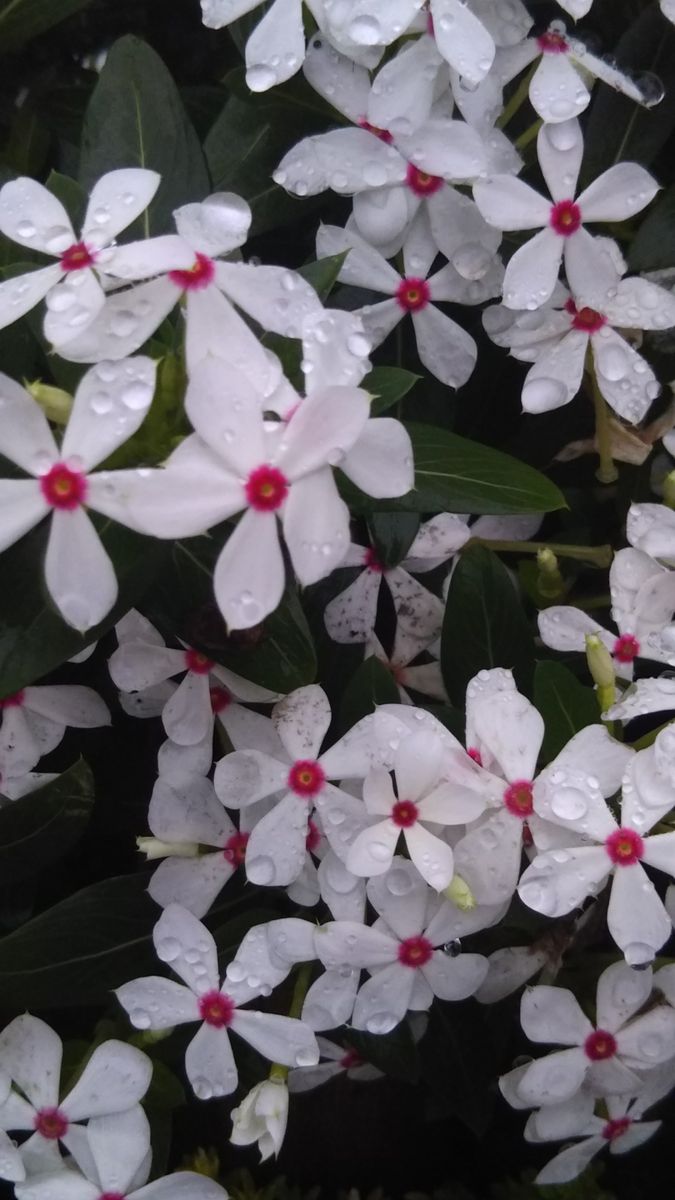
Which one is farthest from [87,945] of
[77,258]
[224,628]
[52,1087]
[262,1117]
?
[77,258]

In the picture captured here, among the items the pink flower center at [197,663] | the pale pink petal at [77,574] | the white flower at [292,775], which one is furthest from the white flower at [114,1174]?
the pale pink petal at [77,574]

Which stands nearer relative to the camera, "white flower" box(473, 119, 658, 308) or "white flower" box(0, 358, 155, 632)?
"white flower" box(0, 358, 155, 632)

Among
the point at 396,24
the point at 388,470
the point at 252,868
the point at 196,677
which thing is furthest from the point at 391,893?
the point at 396,24

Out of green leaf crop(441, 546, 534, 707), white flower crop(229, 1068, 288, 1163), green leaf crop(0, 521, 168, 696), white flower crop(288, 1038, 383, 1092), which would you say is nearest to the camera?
green leaf crop(0, 521, 168, 696)

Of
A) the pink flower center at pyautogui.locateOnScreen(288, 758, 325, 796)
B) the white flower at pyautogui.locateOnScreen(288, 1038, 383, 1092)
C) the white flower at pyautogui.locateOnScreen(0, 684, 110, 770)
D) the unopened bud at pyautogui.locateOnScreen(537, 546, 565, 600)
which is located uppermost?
the unopened bud at pyautogui.locateOnScreen(537, 546, 565, 600)

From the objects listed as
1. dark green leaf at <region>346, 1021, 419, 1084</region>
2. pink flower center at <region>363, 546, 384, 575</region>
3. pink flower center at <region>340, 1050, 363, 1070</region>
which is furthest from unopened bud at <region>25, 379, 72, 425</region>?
pink flower center at <region>340, 1050, 363, 1070</region>

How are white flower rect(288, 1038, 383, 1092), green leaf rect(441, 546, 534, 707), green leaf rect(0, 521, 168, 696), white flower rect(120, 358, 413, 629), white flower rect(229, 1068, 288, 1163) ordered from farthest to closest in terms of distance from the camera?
white flower rect(288, 1038, 383, 1092) → green leaf rect(441, 546, 534, 707) → white flower rect(229, 1068, 288, 1163) → green leaf rect(0, 521, 168, 696) → white flower rect(120, 358, 413, 629)

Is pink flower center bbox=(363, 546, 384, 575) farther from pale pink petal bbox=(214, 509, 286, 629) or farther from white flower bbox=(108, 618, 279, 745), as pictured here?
pale pink petal bbox=(214, 509, 286, 629)
